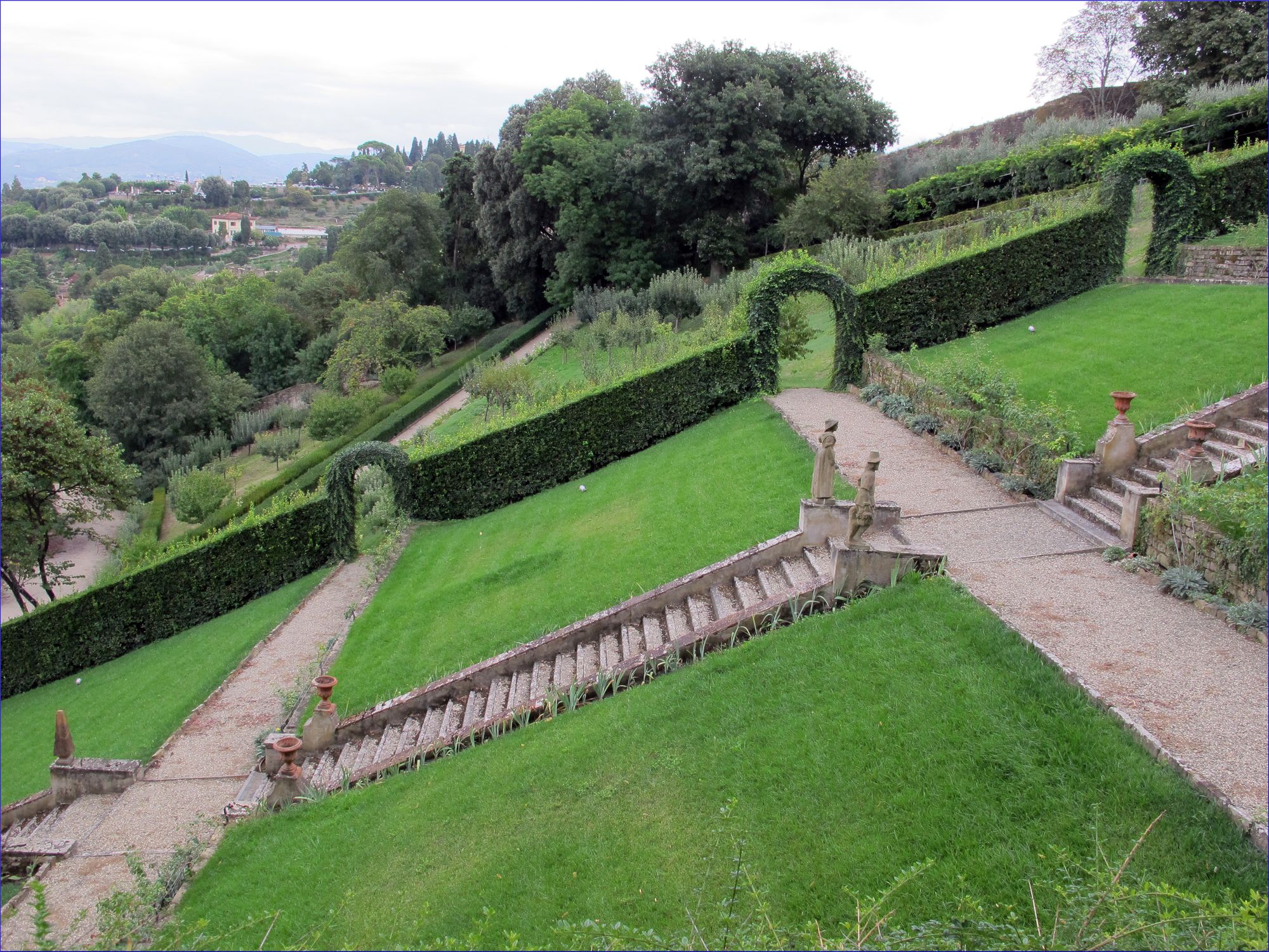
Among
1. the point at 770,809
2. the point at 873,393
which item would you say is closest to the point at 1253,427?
the point at 873,393

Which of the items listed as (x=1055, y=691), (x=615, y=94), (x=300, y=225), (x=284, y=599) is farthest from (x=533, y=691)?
(x=300, y=225)

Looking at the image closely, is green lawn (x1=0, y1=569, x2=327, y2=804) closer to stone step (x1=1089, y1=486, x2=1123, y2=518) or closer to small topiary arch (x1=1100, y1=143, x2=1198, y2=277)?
stone step (x1=1089, y1=486, x2=1123, y2=518)

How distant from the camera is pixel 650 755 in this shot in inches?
292

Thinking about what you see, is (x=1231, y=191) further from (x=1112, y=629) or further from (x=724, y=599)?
(x=724, y=599)

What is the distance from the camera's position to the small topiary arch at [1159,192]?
18.1m

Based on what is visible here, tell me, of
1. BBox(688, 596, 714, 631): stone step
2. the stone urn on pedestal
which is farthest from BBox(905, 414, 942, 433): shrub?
BBox(688, 596, 714, 631): stone step

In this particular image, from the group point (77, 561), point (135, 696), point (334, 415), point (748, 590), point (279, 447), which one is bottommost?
point (77, 561)

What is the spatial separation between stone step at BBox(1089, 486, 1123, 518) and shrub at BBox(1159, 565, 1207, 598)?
5.29ft

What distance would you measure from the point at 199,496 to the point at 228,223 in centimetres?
12031

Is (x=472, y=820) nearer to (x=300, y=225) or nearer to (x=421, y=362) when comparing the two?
(x=421, y=362)

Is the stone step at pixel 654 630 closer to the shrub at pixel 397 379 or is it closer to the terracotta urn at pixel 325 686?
the terracotta urn at pixel 325 686

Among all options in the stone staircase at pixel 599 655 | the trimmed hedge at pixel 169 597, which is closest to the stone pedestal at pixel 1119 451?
the stone staircase at pixel 599 655

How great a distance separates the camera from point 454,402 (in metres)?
34.7

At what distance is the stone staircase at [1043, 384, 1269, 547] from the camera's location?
389 inches
